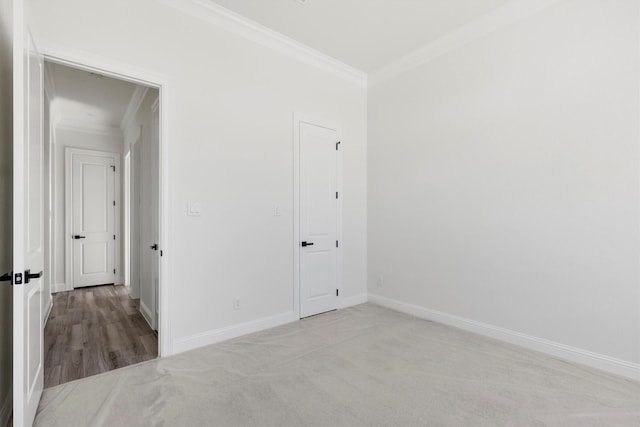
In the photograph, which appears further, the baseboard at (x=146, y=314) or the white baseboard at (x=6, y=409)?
the baseboard at (x=146, y=314)

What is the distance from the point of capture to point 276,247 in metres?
3.44

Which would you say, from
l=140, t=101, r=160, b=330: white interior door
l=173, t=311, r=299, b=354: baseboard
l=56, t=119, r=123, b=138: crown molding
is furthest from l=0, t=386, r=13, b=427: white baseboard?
l=56, t=119, r=123, b=138: crown molding

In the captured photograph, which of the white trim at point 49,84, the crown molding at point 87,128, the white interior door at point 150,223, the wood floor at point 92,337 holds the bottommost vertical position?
the wood floor at point 92,337

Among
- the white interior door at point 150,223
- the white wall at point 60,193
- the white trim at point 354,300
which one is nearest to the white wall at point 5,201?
the white interior door at point 150,223

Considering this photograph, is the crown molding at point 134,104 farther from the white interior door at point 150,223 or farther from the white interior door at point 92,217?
the white interior door at point 92,217

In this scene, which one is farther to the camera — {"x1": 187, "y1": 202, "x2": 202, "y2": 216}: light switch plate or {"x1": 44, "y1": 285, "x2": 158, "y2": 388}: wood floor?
{"x1": 187, "y1": 202, "x2": 202, "y2": 216}: light switch plate

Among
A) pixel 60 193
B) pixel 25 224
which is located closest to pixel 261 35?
pixel 25 224

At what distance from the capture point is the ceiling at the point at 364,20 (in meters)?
2.89

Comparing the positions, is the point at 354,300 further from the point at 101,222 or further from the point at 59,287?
the point at 59,287

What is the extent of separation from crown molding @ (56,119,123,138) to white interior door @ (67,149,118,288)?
426mm

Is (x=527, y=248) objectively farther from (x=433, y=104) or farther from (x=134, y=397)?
(x=134, y=397)

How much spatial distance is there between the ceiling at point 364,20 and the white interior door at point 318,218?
0.95 m

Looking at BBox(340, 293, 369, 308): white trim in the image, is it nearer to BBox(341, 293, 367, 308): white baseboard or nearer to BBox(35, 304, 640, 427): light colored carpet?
BBox(341, 293, 367, 308): white baseboard

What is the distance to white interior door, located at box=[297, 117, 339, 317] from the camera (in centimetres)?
369
